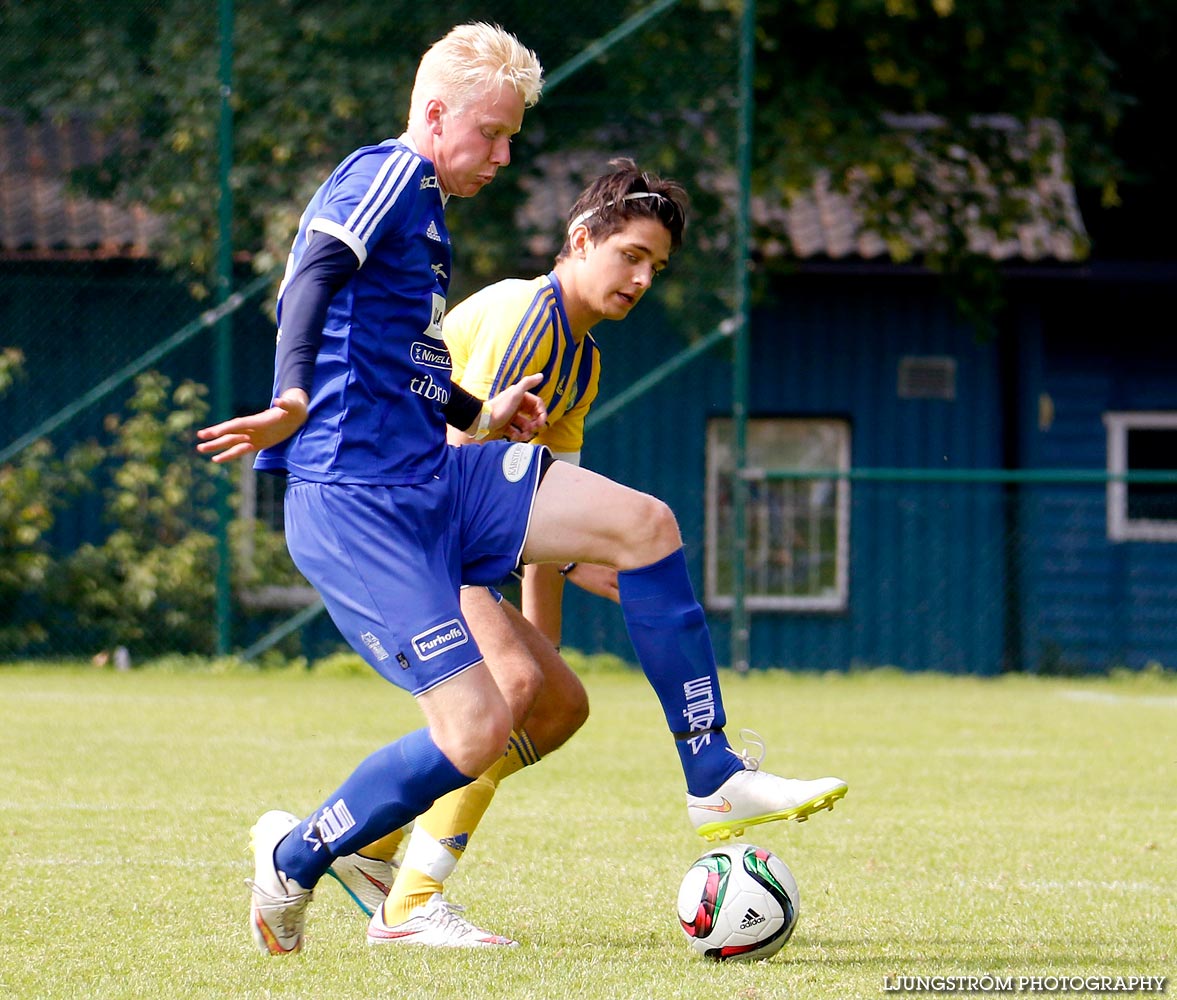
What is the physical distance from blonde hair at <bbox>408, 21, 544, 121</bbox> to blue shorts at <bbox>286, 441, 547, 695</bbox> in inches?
32.2

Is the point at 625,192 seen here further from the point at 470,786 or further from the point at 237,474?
the point at 237,474

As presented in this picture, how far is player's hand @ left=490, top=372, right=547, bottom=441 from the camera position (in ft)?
15.2

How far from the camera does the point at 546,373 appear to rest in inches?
194

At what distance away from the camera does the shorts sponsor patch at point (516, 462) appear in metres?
4.20

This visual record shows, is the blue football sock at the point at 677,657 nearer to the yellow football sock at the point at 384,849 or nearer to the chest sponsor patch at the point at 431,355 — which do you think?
the chest sponsor patch at the point at 431,355

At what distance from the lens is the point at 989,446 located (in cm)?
1689

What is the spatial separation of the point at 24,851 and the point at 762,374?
11.7m

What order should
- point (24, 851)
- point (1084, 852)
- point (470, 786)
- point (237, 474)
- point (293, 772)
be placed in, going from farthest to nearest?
point (237, 474), point (293, 772), point (1084, 852), point (24, 851), point (470, 786)

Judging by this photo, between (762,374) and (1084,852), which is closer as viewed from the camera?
(1084,852)

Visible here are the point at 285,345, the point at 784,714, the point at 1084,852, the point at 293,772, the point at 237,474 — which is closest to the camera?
the point at 285,345

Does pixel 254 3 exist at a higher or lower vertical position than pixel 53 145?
higher

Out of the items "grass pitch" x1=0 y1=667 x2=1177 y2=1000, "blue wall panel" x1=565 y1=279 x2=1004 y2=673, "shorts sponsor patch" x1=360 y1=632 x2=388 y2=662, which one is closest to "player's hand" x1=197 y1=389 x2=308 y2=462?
"shorts sponsor patch" x1=360 y1=632 x2=388 y2=662

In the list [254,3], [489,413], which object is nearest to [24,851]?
[489,413]

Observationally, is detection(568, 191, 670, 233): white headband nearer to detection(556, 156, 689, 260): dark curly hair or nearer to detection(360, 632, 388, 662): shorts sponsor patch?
detection(556, 156, 689, 260): dark curly hair
